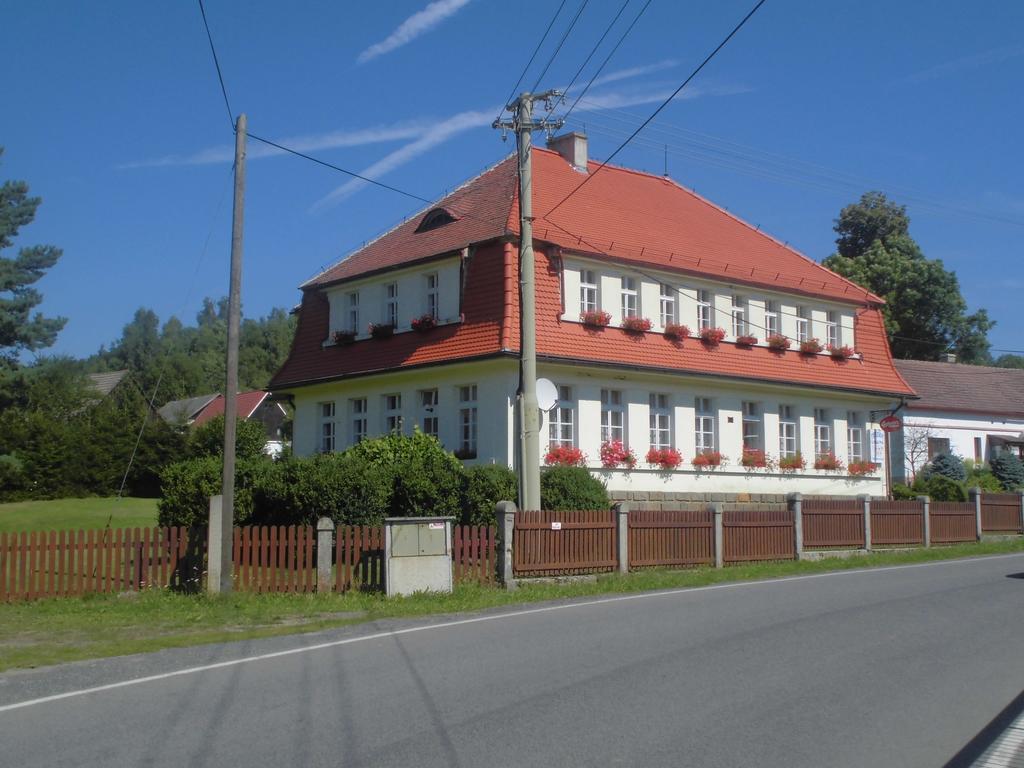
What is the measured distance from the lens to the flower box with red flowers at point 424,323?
2878 centimetres

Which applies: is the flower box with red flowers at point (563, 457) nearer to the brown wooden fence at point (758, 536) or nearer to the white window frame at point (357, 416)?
the brown wooden fence at point (758, 536)

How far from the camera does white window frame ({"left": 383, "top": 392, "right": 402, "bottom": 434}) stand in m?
30.6

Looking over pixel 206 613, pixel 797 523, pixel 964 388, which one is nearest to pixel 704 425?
pixel 797 523

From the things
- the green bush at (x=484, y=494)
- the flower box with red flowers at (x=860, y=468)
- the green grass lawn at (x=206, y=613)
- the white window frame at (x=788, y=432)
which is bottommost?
the green grass lawn at (x=206, y=613)

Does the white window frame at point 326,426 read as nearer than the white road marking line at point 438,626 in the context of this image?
No

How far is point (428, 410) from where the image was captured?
1163 inches

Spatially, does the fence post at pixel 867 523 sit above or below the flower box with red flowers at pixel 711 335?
below

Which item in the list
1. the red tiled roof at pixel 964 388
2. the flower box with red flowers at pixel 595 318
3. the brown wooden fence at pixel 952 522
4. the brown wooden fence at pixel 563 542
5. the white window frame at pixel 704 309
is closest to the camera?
the brown wooden fence at pixel 563 542

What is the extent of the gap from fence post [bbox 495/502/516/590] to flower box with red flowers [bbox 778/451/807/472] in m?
15.6

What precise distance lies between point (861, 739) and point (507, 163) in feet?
90.6

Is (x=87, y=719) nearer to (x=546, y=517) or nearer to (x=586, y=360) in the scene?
(x=546, y=517)

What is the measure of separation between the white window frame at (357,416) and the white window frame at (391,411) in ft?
2.93

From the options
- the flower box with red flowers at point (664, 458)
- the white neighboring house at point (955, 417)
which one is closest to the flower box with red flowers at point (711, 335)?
the flower box with red flowers at point (664, 458)

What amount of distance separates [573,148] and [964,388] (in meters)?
29.9
